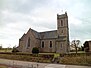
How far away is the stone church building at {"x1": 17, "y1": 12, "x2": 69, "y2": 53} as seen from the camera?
148 ft

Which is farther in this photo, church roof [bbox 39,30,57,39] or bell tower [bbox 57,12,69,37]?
church roof [bbox 39,30,57,39]

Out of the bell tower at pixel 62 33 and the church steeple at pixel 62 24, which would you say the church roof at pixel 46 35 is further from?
the church steeple at pixel 62 24

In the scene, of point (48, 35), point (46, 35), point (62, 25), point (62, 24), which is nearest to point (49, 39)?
point (48, 35)

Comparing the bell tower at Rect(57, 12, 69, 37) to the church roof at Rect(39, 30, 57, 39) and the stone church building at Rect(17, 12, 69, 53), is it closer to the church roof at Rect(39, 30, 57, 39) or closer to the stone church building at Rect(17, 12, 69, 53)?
the stone church building at Rect(17, 12, 69, 53)

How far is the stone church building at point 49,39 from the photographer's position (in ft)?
148

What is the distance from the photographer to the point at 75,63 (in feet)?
89.2

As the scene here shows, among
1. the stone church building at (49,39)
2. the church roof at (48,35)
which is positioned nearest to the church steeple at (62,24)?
the stone church building at (49,39)

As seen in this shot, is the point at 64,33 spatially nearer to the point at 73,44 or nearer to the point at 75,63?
the point at 73,44

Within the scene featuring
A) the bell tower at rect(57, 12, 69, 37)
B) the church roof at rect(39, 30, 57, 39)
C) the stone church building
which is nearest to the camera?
the stone church building

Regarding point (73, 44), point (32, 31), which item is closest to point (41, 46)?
point (32, 31)

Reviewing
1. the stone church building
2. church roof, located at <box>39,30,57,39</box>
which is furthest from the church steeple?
church roof, located at <box>39,30,57,39</box>

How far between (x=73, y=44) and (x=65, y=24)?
11.2 metres

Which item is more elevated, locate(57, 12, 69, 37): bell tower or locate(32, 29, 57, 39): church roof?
locate(57, 12, 69, 37): bell tower

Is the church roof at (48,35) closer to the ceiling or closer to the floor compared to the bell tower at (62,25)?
closer to the floor
